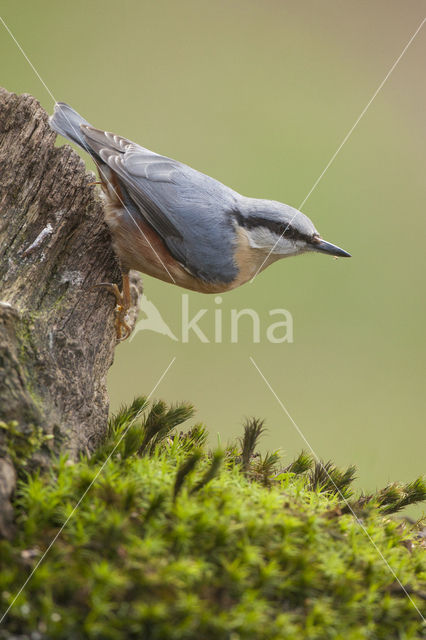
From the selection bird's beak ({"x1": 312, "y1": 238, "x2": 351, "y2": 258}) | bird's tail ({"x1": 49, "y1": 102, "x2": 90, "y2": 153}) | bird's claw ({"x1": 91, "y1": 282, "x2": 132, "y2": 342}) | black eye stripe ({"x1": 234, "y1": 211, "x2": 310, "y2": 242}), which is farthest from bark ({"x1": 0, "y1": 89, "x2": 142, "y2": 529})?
bird's beak ({"x1": 312, "y1": 238, "x2": 351, "y2": 258})

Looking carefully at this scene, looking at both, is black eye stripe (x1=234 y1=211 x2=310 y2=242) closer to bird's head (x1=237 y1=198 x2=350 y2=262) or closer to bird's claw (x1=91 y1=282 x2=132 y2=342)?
bird's head (x1=237 y1=198 x2=350 y2=262)

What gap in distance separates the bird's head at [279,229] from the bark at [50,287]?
0.81 metres

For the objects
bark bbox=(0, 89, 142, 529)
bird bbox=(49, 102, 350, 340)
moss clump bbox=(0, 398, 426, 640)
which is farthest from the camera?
bird bbox=(49, 102, 350, 340)

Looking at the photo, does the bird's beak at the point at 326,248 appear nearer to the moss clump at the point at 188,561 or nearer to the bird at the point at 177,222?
the bird at the point at 177,222

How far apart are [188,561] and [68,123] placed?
257cm

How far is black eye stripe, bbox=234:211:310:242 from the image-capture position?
3.34 meters

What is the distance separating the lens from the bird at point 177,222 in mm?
3176

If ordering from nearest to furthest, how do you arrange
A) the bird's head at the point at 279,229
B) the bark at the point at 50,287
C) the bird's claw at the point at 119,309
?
1. the bark at the point at 50,287
2. the bird's claw at the point at 119,309
3. the bird's head at the point at 279,229

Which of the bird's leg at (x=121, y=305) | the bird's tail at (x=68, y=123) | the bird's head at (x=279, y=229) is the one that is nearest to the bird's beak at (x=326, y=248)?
the bird's head at (x=279, y=229)

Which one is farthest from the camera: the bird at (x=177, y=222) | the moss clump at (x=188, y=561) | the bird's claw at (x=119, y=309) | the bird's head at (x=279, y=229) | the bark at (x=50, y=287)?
the bird's head at (x=279, y=229)

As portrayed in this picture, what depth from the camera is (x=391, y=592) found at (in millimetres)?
1774

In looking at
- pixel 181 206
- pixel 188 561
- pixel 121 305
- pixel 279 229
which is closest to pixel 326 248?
pixel 279 229

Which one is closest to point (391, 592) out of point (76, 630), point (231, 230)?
point (76, 630)

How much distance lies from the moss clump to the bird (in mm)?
1303
